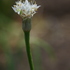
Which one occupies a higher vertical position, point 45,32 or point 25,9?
point 45,32

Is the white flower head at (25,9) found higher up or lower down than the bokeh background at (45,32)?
lower down

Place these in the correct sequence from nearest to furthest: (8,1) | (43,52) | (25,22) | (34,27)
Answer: (25,22)
(8,1)
(43,52)
(34,27)

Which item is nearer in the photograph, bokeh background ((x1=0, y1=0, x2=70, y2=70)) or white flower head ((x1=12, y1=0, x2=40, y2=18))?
white flower head ((x1=12, y1=0, x2=40, y2=18))

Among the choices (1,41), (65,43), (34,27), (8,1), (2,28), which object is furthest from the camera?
(34,27)

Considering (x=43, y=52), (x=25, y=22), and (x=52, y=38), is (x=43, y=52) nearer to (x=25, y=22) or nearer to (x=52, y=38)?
(x=52, y=38)

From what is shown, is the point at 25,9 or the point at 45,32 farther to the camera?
the point at 45,32

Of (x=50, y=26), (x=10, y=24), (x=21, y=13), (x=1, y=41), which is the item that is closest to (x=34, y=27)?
(x=50, y=26)

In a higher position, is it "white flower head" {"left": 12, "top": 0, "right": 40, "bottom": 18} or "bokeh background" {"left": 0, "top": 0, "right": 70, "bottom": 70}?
"bokeh background" {"left": 0, "top": 0, "right": 70, "bottom": 70}

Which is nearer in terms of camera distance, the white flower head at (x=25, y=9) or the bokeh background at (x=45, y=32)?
the white flower head at (x=25, y=9)
